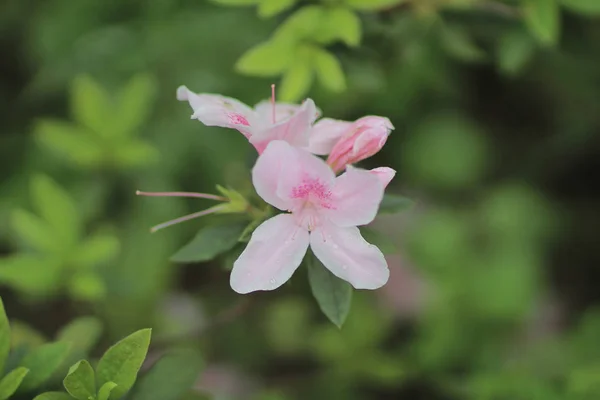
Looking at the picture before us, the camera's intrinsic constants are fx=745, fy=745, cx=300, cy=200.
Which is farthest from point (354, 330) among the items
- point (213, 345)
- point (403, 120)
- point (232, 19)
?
point (232, 19)

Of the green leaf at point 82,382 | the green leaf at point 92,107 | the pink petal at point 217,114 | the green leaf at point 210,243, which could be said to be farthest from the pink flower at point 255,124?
the green leaf at point 92,107

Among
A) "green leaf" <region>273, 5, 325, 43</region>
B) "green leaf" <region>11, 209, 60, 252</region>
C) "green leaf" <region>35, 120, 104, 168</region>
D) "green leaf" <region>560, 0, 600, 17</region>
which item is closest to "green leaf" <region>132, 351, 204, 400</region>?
"green leaf" <region>11, 209, 60, 252</region>

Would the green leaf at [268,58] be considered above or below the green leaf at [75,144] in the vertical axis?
above

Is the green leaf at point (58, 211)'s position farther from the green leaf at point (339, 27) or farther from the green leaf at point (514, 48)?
the green leaf at point (514, 48)

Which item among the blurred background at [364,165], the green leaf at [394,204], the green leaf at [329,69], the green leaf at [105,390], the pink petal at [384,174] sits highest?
the pink petal at [384,174]

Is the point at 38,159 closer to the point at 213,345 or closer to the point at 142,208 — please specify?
the point at 142,208

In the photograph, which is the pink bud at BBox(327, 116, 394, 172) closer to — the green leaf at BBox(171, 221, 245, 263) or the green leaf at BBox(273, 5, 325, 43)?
the green leaf at BBox(171, 221, 245, 263)

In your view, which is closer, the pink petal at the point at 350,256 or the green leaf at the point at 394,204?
the pink petal at the point at 350,256
